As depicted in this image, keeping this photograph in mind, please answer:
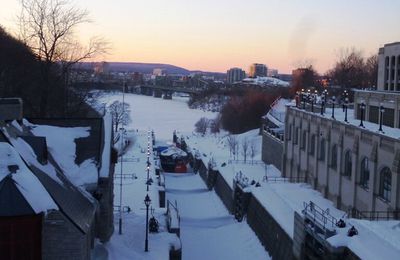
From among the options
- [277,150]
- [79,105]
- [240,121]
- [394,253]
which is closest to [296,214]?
[394,253]

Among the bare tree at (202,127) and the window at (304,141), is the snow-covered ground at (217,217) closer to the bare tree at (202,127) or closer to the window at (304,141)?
the window at (304,141)

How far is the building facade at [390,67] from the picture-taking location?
42.2 meters

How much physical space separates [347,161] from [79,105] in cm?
1578

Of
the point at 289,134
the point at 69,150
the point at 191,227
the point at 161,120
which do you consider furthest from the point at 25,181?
the point at 161,120

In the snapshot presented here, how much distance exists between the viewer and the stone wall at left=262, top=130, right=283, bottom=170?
5336cm

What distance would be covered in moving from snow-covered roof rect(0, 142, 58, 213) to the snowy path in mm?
19172

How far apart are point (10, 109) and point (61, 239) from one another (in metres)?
5.97

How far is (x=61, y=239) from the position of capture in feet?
45.3

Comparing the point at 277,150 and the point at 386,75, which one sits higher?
the point at 386,75

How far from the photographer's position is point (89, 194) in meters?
17.1

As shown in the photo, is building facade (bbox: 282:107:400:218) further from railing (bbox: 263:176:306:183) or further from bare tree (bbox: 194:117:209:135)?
bare tree (bbox: 194:117:209:135)

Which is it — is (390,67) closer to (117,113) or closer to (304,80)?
(117,113)

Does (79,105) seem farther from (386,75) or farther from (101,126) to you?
(386,75)

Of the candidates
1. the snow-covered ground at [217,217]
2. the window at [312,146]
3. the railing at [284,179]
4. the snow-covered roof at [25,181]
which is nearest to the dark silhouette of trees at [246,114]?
the snow-covered ground at [217,217]
